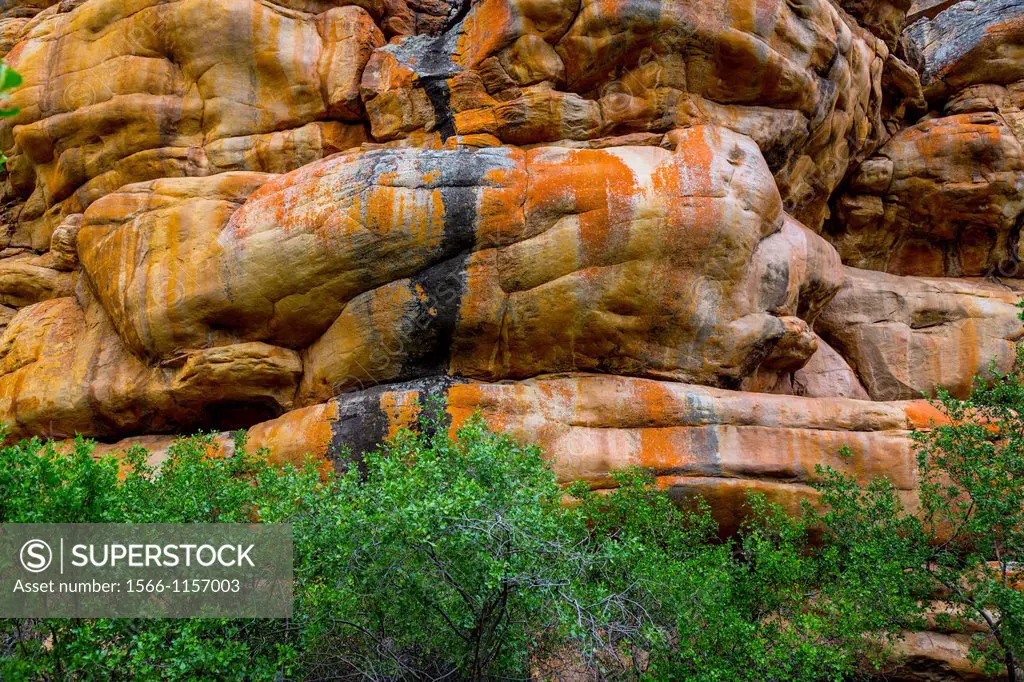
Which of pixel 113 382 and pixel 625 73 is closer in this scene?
pixel 113 382

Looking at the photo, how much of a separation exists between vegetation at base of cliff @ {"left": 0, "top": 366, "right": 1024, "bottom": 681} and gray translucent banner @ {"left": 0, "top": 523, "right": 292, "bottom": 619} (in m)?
0.21

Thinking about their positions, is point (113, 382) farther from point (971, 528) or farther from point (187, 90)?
point (971, 528)

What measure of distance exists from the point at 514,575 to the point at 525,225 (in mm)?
9542

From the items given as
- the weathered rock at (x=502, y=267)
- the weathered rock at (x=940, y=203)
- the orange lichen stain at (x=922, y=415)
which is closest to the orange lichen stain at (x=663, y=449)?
the weathered rock at (x=502, y=267)

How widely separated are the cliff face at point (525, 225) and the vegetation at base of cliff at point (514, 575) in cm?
255

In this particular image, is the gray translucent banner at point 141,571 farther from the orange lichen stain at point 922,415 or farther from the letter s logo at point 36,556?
the orange lichen stain at point 922,415

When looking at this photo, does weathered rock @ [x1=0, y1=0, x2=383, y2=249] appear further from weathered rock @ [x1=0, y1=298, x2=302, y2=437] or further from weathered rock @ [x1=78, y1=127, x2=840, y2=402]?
weathered rock @ [x1=78, y1=127, x2=840, y2=402]

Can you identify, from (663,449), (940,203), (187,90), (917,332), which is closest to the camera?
(663,449)

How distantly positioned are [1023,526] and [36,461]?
15180mm

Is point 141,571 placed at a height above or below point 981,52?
below

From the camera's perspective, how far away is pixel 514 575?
1085 cm

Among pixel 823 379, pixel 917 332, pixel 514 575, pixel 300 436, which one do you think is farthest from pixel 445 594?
pixel 917 332

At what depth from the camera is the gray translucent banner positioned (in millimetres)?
10922

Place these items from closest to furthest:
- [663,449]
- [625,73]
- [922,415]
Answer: [663,449] < [922,415] < [625,73]
